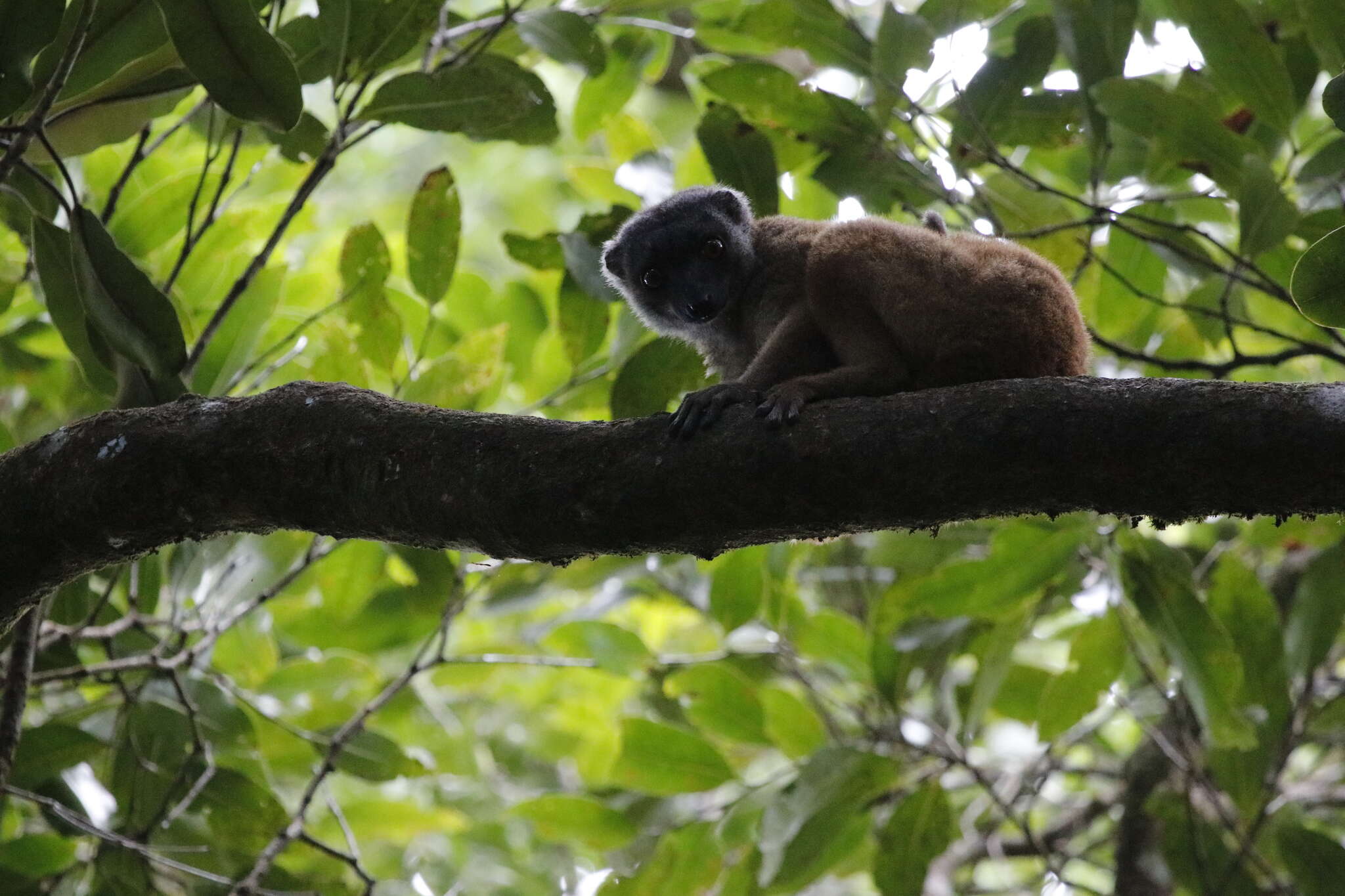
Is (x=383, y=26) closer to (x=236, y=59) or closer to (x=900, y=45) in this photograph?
(x=236, y=59)

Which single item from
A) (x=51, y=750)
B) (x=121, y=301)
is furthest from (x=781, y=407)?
(x=51, y=750)

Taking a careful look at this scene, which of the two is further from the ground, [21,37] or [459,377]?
[21,37]

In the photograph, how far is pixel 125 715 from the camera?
475cm

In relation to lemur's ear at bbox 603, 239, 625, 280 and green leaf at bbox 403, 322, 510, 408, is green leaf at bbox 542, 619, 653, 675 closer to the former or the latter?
green leaf at bbox 403, 322, 510, 408

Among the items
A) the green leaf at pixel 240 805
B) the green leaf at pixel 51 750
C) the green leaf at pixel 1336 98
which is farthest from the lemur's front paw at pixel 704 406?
the green leaf at pixel 51 750

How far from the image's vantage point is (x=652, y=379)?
5113mm

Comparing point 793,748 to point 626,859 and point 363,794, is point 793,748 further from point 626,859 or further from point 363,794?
point 363,794

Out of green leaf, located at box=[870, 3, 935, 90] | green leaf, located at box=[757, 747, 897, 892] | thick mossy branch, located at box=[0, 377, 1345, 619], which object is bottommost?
green leaf, located at box=[757, 747, 897, 892]

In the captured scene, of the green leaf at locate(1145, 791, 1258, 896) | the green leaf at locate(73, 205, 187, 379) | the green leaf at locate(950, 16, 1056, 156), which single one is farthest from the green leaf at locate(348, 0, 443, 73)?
the green leaf at locate(1145, 791, 1258, 896)

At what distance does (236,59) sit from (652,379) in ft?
7.00

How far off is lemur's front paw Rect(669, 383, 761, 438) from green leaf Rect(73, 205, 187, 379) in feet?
6.06

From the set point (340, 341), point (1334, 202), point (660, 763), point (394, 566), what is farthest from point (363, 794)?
point (1334, 202)

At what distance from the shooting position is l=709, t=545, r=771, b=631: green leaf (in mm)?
5426

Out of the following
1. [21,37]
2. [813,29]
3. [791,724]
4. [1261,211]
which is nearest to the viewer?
[21,37]
